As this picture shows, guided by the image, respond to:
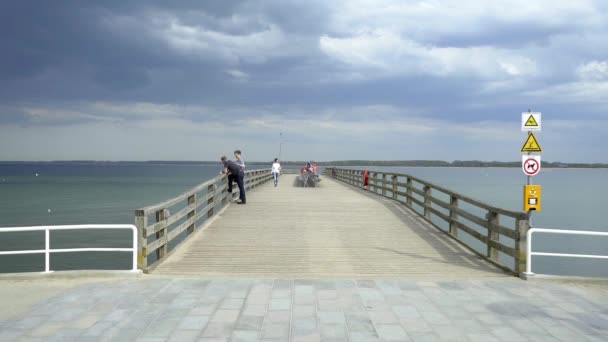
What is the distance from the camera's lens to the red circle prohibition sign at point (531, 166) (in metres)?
8.10

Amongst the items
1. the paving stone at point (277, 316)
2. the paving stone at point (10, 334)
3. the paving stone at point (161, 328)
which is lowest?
the paving stone at point (10, 334)

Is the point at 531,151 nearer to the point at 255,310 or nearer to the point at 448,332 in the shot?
the point at 448,332

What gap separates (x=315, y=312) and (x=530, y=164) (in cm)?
500

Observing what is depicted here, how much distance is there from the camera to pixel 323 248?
29.8 ft

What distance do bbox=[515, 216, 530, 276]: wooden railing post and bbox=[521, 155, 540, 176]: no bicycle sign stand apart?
3.80 ft

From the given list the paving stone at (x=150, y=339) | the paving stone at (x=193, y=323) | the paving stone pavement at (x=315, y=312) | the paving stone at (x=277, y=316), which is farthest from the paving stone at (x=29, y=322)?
the paving stone at (x=277, y=316)

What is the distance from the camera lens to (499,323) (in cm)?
508

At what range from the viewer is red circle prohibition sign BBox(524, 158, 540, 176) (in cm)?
810

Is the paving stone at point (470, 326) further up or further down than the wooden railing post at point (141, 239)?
further down

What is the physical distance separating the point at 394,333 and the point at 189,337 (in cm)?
201

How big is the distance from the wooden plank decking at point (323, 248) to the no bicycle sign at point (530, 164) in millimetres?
1715

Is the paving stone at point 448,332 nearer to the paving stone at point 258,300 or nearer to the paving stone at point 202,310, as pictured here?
the paving stone at point 258,300

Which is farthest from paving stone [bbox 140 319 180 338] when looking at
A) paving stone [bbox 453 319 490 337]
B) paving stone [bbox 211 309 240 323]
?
paving stone [bbox 453 319 490 337]

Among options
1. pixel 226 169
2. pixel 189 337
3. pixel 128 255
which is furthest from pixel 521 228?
pixel 128 255
